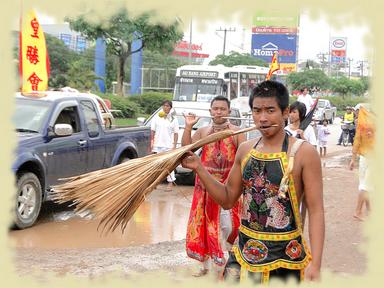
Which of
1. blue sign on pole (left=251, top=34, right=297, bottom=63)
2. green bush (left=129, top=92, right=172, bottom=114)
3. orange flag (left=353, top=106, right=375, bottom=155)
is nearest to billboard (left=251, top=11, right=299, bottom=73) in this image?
blue sign on pole (left=251, top=34, right=297, bottom=63)

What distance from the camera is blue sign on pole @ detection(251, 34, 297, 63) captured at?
59562 millimetres

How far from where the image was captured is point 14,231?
6.62 meters

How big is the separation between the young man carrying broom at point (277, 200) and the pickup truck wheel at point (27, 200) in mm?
4252

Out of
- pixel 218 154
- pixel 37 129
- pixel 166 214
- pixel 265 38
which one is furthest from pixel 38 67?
pixel 265 38

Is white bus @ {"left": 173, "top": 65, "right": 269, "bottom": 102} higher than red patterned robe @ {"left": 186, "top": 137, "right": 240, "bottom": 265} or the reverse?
higher

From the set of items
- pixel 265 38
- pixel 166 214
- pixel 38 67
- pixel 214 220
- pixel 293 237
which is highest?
pixel 265 38

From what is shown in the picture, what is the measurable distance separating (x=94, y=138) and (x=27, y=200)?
1.67 metres

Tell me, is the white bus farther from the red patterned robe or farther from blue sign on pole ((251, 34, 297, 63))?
blue sign on pole ((251, 34, 297, 63))

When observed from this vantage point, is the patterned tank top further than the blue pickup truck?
No

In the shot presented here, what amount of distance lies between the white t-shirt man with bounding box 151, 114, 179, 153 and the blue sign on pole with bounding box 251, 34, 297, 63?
49.9 m

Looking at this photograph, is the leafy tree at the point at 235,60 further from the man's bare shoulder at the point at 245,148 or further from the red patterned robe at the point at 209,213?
the man's bare shoulder at the point at 245,148

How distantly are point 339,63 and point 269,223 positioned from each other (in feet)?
291

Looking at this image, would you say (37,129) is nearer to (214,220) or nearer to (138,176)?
(214,220)

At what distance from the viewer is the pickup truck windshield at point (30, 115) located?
23.5 ft
